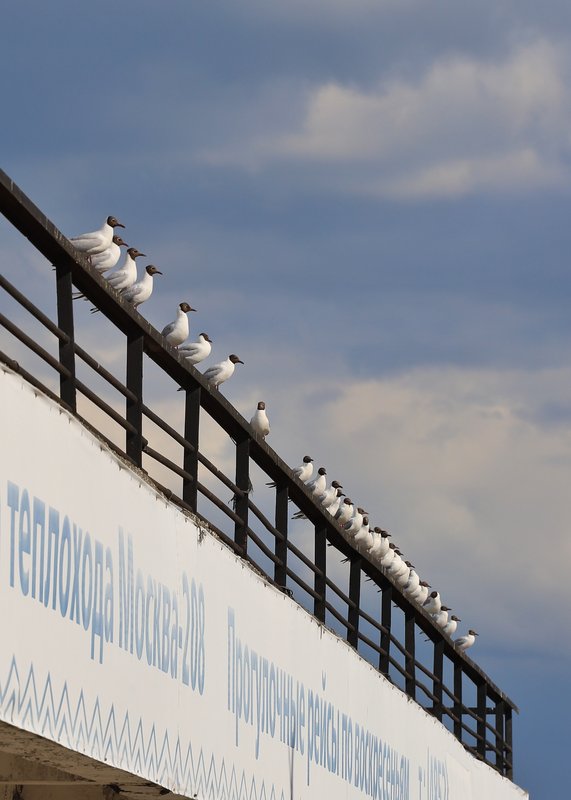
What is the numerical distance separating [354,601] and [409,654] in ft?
9.12

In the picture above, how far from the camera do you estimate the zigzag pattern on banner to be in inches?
322

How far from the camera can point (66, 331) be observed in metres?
9.81

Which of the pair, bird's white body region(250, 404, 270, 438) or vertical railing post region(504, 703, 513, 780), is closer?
bird's white body region(250, 404, 270, 438)

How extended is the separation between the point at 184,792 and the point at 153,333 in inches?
123

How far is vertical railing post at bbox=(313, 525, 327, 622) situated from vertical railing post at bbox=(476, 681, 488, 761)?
29.1 feet

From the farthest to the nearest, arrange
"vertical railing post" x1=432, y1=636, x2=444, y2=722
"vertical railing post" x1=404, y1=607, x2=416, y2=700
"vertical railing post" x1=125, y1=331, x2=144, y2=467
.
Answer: "vertical railing post" x1=432, y1=636, x2=444, y2=722 < "vertical railing post" x1=404, y1=607, x2=416, y2=700 < "vertical railing post" x1=125, y1=331, x2=144, y2=467

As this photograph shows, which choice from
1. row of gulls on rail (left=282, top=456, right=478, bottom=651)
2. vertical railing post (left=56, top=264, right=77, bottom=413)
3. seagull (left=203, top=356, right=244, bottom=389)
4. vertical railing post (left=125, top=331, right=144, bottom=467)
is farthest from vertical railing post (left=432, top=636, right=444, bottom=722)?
vertical railing post (left=56, top=264, right=77, bottom=413)

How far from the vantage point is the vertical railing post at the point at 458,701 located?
23031 mm

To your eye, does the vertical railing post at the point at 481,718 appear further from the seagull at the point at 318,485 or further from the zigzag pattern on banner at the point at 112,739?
the zigzag pattern on banner at the point at 112,739

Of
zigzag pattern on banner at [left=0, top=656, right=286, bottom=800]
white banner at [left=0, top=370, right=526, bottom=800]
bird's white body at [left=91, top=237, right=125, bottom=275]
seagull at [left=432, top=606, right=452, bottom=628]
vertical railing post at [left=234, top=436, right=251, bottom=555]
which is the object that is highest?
seagull at [left=432, top=606, right=452, bottom=628]

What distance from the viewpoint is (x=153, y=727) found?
10.3 metres

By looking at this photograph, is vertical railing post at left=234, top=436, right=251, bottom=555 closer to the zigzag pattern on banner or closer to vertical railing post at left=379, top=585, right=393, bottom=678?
the zigzag pattern on banner

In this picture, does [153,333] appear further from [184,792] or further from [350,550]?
[350,550]

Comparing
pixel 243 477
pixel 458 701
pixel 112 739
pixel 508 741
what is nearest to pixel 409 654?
pixel 458 701
